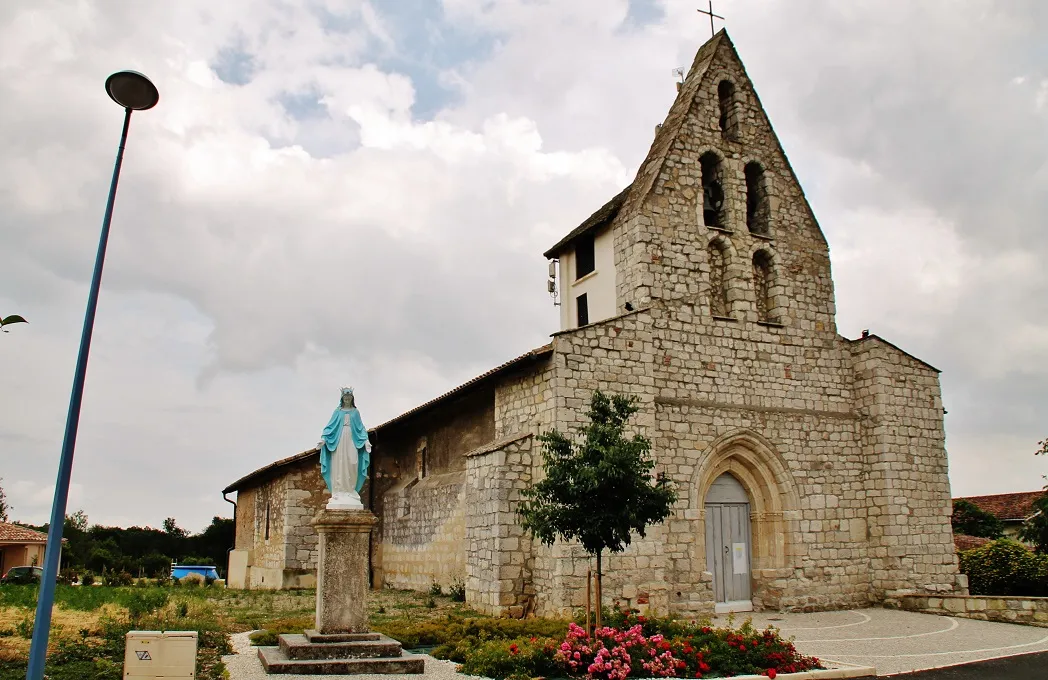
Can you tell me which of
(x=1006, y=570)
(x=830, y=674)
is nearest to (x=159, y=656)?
(x=830, y=674)

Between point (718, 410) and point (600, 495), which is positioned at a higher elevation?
point (718, 410)

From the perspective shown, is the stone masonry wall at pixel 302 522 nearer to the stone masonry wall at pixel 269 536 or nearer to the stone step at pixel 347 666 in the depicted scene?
the stone masonry wall at pixel 269 536

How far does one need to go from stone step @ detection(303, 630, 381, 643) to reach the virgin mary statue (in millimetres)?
1686

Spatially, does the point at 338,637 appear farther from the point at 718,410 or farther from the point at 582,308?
the point at 582,308

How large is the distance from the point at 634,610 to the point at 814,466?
20.3 ft

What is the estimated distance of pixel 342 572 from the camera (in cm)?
1028

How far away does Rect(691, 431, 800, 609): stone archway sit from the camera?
16.4 metres

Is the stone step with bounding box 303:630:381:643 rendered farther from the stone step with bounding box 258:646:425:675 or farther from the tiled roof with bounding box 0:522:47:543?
the tiled roof with bounding box 0:522:47:543

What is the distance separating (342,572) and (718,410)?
29.1ft

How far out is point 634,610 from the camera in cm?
1315

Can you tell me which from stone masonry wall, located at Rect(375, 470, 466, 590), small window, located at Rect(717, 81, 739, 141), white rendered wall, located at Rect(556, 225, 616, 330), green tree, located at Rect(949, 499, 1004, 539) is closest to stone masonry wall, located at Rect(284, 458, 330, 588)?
stone masonry wall, located at Rect(375, 470, 466, 590)

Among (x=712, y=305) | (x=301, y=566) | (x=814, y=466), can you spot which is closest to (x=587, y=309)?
(x=712, y=305)

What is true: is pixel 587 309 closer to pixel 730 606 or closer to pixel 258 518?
pixel 730 606

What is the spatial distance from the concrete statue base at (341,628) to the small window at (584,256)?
397 inches
